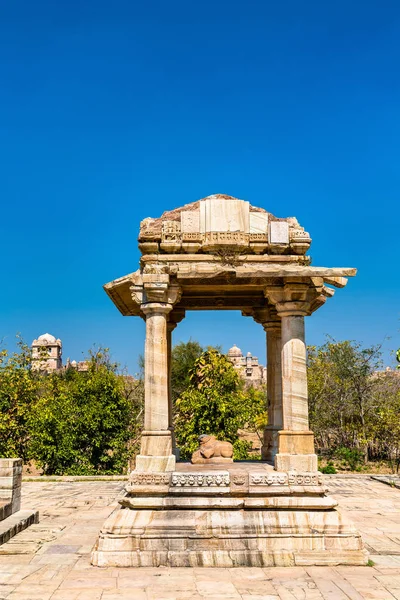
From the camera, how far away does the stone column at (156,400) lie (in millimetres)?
6895

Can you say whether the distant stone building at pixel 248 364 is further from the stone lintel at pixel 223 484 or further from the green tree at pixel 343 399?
the stone lintel at pixel 223 484

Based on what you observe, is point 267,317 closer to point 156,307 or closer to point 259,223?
point 259,223

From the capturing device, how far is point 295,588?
215 inches

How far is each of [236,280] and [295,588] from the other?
3851 millimetres

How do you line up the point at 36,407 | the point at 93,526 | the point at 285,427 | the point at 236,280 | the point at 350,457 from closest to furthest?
the point at 285,427, the point at 236,280, the point at 93,526, the point at 36,407, the point at 350,457

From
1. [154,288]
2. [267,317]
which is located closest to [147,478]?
[154,288]

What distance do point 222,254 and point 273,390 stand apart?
8.42ft

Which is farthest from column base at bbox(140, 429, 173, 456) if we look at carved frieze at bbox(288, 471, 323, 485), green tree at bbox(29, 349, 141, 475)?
green tree at bbox(29, 349, 141, 475)

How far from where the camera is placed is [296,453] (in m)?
6.98

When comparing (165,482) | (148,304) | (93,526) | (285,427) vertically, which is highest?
(148,304)

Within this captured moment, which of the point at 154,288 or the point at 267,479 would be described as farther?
the point at 154,288

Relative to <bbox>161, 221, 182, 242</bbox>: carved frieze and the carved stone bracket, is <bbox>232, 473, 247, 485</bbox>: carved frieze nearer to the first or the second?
the carved stone bracket

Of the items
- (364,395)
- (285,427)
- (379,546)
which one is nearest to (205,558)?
(285,427)

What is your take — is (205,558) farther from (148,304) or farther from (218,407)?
(218,407)
